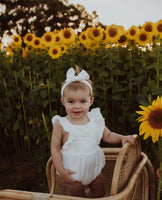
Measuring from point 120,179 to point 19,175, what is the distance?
171cm

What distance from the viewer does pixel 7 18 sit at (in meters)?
16.9

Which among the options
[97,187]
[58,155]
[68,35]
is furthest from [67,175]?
[68,35]

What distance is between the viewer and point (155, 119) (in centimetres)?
140

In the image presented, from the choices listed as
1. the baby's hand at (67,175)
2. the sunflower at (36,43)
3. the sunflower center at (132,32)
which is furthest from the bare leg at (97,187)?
the sunflower at (36,43)

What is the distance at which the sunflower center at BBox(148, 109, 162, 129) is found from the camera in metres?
1.39

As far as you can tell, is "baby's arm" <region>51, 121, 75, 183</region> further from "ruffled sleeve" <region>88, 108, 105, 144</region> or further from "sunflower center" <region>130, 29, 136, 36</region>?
"sunflower center" <region>130, 29, 136, 36</region>

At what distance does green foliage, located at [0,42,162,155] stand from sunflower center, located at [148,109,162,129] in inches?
29.8

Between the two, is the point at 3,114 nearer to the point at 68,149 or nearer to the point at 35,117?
the point at 35,117

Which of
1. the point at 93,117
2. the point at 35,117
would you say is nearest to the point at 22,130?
the point at 35,117

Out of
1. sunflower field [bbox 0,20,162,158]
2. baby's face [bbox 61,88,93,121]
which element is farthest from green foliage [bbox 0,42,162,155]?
baby's face [bbox 61,88,93,121]

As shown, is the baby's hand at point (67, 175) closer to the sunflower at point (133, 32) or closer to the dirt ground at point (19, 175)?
the dirt ground at point (19, 175)

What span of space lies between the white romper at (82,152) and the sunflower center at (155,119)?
12.8 inches

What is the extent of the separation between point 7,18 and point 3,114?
15335mm

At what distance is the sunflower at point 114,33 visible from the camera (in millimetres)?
2818
